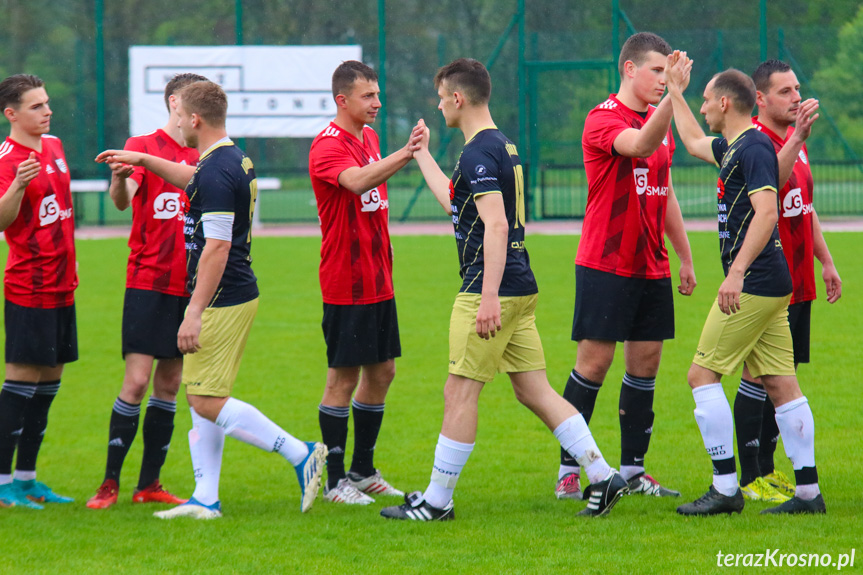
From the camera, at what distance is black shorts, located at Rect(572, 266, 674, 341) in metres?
5.52

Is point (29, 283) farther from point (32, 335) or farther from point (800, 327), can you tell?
point (800, 327)

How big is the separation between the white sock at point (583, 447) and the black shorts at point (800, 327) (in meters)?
1.36

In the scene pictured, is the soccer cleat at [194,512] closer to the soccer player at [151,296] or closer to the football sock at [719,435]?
the soccer player at [151,296]

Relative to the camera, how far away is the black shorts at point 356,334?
5.59m

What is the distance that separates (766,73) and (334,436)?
9.93 ft

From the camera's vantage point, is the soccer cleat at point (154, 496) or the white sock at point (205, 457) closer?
the white sock at point (205, 457)

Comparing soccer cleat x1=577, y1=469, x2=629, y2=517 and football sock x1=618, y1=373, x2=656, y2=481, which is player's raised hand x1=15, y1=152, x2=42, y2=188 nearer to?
soccer cleat x1=577, y1=469, x2=629, y2=517

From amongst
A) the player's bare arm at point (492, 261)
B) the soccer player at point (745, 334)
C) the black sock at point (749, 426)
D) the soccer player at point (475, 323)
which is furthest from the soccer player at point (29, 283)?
the black sock at point (749, 426)

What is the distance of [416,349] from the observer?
10227 mm

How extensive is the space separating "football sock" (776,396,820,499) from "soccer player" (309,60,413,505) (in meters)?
2.12

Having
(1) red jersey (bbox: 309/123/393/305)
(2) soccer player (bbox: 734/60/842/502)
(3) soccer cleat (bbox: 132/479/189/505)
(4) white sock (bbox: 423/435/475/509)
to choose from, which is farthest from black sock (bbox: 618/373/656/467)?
(3) soccer cleat (bbox: 132/479/189/505)

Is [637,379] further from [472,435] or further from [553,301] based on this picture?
[553,301]

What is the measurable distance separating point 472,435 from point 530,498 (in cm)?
75

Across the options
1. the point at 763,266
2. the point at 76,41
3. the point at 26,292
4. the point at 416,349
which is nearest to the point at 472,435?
the point at 763,266
